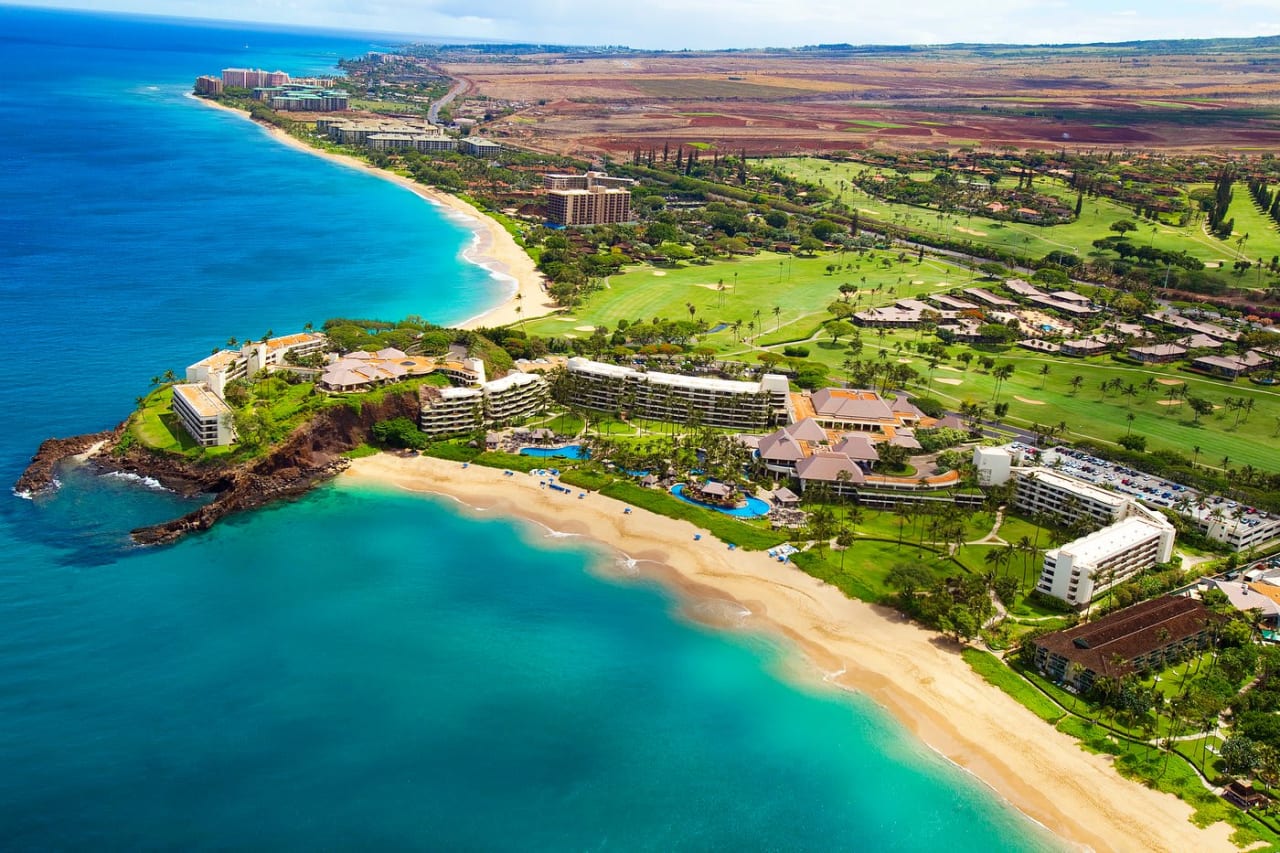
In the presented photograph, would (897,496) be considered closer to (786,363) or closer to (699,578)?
(699,578)

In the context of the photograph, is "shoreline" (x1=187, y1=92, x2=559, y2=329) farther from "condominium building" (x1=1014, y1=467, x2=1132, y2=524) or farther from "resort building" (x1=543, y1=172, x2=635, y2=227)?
"condominium building" (x1=1014, y1=467, x2=1132, y2=524)

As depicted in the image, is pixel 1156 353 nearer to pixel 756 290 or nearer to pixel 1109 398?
pixel 1109 398

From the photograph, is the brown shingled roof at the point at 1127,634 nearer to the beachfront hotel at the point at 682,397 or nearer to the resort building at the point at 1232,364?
the beachfront hotel at the point at 682,397

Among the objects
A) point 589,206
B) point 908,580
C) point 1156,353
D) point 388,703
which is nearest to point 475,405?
point 388,703

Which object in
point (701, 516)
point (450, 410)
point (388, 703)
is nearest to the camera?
point (388, 703)

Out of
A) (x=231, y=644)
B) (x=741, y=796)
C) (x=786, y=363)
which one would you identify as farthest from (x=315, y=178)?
(x=741, y=796)

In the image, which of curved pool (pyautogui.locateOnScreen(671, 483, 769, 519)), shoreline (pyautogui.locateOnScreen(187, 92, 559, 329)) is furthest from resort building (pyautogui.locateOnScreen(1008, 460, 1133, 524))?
shoreline (pyautogui.locateOnScreen(187, 92, 559, 329))
